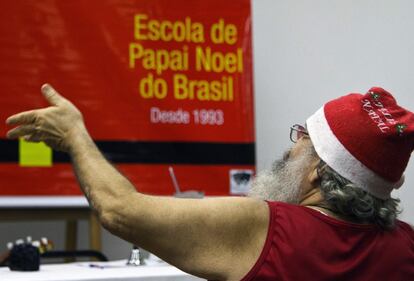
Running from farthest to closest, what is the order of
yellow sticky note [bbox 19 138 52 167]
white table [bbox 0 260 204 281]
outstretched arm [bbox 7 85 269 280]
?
yellow sticky note [bbox 19 138 52 167], white table [bbox 0 260 204 281], outstretched arm [bbox 7 85 269 280]

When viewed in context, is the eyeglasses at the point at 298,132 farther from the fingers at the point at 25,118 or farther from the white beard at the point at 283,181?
the fingers at the point at 25,118

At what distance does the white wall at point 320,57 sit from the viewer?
16.0 feet

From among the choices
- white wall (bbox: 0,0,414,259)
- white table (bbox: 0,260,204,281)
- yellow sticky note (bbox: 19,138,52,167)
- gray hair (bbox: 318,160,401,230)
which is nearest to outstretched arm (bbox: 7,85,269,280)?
gray hair (bbox: 318,160,401,230)

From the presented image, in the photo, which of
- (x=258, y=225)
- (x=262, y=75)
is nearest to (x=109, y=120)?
(x=262, y=75)

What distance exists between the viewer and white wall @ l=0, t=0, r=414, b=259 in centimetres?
487

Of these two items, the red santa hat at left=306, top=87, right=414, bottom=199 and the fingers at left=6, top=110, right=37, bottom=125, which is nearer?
the fingers at left=6, top=110, right=37, bottom=125

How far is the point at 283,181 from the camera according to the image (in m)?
1.76

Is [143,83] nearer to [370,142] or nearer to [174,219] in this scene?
[370,142]

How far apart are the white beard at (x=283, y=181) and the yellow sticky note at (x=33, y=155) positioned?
220cm

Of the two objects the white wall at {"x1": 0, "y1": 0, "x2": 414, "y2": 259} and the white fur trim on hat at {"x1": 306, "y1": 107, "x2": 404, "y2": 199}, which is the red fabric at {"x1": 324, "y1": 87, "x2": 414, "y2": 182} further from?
the white wall at {"x1": 0, "y1": 0, "x2": 414, "y2": 259}

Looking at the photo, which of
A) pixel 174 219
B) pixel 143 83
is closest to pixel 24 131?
pixel 174 219

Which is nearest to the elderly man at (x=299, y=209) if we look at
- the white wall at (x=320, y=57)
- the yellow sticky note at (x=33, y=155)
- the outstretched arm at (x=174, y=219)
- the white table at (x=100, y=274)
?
the outstretched arm at (x=174, y=219)

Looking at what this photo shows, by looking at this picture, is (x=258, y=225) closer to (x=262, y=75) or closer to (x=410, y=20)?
(x=262, y=75)

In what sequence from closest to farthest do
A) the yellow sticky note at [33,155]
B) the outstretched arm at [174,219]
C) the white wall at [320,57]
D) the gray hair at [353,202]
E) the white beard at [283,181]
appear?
the outstretched arm at [174,219]
the gray hair at [353,202]
the white beard at [283,181]
the yellow sticky note at [33,155]
the white wall at [320,57]
